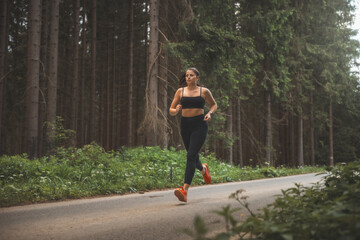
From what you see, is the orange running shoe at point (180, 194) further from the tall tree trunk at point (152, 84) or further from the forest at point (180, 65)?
the tall tree trunk at point (152, 84)

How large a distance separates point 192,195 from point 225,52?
28.2 ft

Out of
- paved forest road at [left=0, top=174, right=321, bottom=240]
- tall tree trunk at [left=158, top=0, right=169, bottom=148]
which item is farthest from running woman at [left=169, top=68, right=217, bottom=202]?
tall tree trunk at [left=158, top=0, right=169, bottom=148]

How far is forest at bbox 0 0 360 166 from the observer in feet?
45.3

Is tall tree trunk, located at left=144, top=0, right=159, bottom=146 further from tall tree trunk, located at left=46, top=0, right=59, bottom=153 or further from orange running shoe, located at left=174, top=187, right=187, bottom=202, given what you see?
orange running shoe, located at left=174, top=187, right=187, bottom=202

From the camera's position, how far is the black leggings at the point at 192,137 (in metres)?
6.31

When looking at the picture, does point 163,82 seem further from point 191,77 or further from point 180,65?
point 191,77

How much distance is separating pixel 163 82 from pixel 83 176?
7.50 meters

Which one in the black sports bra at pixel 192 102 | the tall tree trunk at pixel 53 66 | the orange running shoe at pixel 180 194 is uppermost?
the tall tree trunk at pixel 53 66

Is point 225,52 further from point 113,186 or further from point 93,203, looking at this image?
point 93,203

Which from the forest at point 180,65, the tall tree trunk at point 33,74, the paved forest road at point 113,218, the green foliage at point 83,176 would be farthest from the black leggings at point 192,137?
the tall tree trunk at point 33,74

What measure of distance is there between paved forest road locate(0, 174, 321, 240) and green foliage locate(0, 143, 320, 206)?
0.74 meters

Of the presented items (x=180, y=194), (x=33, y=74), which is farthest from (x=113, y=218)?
(x=33, y=74)

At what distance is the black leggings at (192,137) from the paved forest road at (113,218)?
63 cm

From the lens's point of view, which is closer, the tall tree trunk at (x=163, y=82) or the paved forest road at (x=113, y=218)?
the paved forest road at (x=113, y=218)
